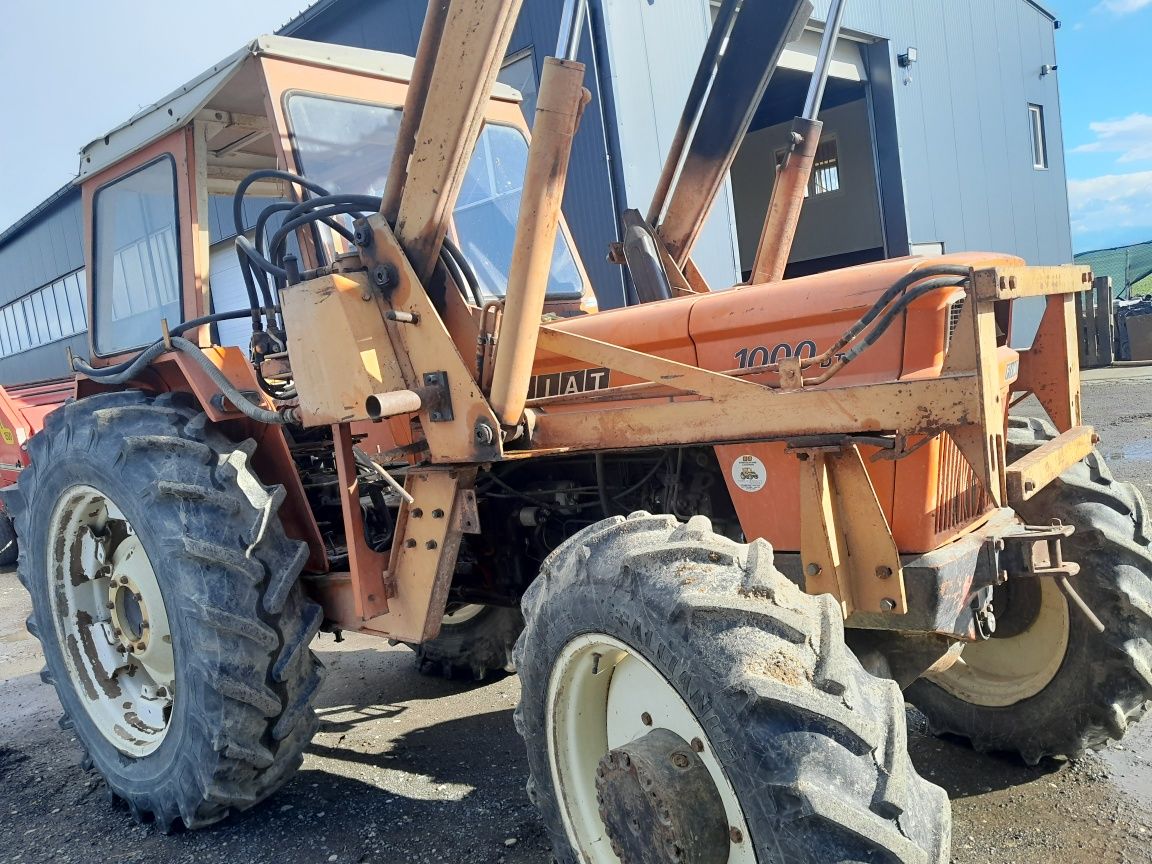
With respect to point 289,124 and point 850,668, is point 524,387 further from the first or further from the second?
point 289,124

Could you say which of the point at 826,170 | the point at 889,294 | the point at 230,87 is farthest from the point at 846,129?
the point at 889,294

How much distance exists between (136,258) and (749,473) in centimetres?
266

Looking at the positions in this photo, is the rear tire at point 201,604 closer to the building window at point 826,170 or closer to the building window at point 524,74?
the building window at point 524,74

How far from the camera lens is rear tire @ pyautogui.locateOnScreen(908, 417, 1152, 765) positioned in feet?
9.71

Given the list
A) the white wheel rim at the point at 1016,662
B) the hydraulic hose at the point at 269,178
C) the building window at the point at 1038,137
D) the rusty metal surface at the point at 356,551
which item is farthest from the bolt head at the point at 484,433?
the building window at the point at 1038,137

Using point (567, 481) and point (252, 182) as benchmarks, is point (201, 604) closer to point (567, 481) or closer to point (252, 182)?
point (567, 481)

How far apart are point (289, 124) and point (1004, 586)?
9.80 ft

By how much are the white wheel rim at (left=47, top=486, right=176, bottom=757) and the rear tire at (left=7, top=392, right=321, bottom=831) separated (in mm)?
20

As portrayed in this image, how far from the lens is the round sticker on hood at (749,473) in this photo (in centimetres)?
264

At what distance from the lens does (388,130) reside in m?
3.62

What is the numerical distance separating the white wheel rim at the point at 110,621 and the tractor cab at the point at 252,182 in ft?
2.45

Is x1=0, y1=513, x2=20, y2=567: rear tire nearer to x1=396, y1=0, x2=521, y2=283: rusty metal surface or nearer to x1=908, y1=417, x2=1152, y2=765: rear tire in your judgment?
x1=396, y1=0, x2=521, y2=283: rusty metal surface

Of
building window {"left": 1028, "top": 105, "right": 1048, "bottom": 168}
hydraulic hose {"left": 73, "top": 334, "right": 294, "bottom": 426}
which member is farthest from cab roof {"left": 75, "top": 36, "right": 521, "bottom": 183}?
building window {"left": 1028, "top": 105, "right": 1048, "bottom": 168}

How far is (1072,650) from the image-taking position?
3061 mm
